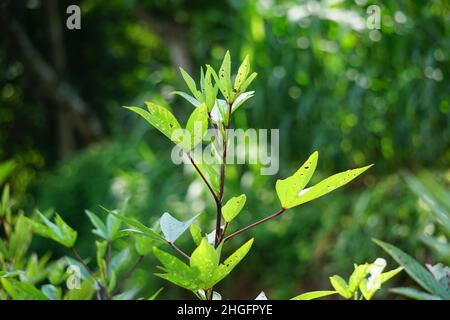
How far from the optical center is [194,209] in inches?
65.3

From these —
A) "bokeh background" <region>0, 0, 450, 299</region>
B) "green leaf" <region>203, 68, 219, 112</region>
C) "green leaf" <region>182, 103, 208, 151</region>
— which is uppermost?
"green leaf" <region>203, 68, 219, 112</region>

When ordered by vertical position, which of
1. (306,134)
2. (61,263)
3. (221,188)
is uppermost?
(221,188)

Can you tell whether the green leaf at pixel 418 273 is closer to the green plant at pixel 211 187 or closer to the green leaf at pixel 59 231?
the green plant at pixel 211 187

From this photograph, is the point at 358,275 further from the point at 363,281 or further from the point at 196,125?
the point at 196,125

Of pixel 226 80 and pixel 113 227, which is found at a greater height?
pixel 226 80

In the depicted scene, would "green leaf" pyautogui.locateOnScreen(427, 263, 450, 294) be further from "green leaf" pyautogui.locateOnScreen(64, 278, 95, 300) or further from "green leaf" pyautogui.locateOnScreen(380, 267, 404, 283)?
"green leaf" pyautogui.locateOnScreen(64, 278, 95, 300)

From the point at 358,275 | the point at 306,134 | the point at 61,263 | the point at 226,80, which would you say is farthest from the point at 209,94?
the point at 306,134

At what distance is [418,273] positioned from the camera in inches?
12.0

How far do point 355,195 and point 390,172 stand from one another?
0.14 m

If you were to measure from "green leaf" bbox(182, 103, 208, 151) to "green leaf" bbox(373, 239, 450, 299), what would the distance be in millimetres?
112

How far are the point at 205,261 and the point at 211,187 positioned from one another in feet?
0.13

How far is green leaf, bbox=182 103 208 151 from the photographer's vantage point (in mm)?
259
